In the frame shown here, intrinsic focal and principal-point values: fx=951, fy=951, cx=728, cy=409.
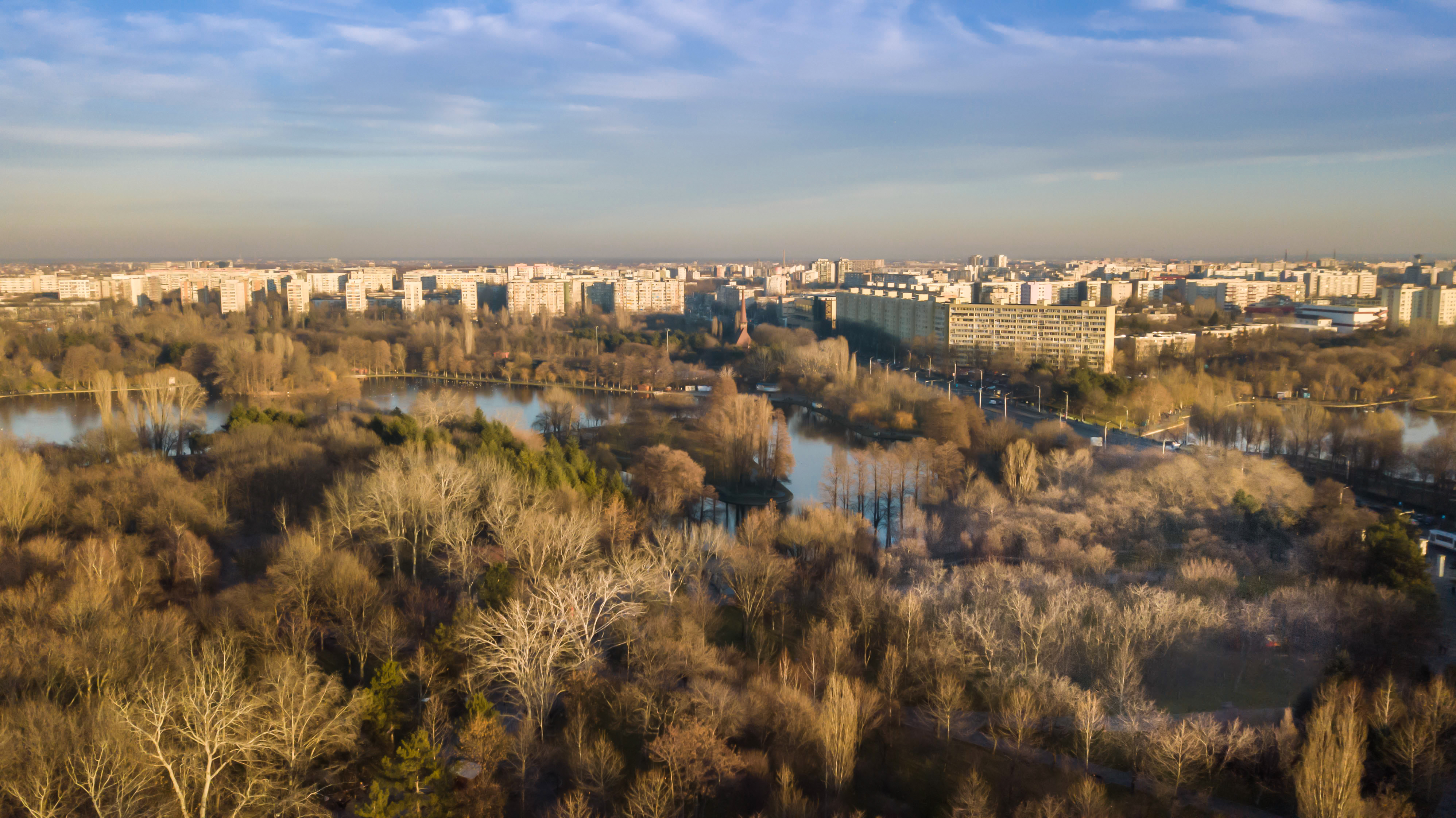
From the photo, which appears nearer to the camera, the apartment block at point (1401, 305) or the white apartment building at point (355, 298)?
the apartment block at point (1401, 305)

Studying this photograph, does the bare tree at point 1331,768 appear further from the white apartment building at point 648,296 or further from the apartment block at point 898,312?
the white apartment building at point 648,296

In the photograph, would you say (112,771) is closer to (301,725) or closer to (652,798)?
(301,725)

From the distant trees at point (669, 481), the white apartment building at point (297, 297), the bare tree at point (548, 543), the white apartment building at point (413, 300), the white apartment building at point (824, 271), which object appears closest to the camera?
the bare tree at point (548, 543)

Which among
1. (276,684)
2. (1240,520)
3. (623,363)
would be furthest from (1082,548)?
(623,363)

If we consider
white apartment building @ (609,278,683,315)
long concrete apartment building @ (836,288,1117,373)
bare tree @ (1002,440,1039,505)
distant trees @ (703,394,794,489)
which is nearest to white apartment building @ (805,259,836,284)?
white apartment building @ (609,278,683,315)

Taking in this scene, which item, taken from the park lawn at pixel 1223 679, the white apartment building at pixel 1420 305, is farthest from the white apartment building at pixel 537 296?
the park lawn at pixel 1223 679

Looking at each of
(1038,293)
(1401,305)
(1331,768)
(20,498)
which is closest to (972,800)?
(1331,768)
